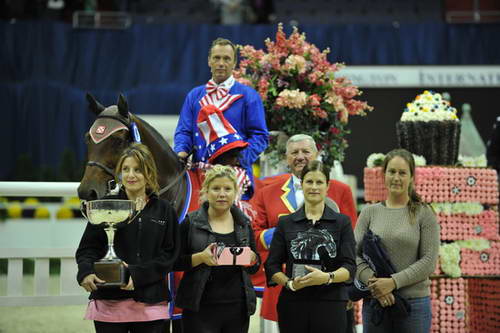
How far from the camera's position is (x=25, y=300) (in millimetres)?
4652

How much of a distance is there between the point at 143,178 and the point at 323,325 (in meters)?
0.98

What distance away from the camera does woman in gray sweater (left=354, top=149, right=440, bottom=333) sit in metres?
3.44

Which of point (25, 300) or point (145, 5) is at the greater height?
point (145, 5)

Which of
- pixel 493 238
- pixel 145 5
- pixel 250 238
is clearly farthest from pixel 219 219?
Result: pixel 145 5

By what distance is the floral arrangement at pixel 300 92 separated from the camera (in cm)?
522

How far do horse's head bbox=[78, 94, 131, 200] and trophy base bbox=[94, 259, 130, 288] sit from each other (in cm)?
63

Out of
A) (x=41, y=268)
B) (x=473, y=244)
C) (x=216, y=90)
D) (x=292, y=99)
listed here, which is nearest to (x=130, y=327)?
(x=216, y=90)

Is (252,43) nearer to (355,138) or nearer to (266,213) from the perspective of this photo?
(355,138)

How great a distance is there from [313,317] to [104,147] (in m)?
1.32

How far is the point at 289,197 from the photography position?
376 cm

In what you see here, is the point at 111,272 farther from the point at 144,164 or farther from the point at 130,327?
the point at 144,164

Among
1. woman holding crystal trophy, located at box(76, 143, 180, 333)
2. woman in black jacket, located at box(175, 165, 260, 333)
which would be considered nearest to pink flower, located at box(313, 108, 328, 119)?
woman in black jacket, located at box(175, 165, 260, 333)

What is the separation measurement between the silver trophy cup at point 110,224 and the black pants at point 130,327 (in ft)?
0.72

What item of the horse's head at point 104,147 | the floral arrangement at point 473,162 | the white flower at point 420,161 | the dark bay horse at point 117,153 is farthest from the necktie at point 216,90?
the floral arrangement at point 473,162
